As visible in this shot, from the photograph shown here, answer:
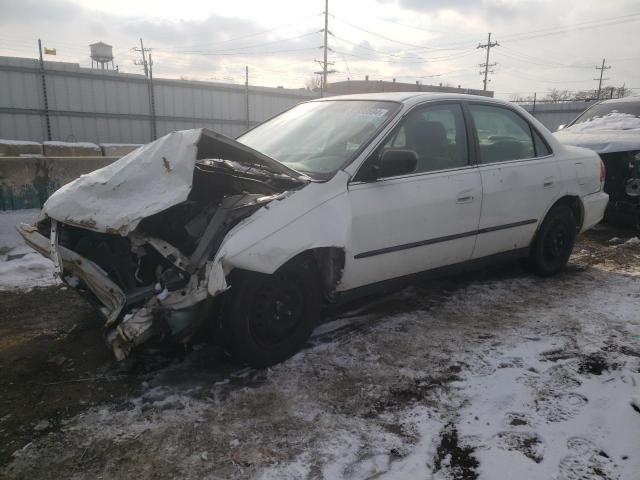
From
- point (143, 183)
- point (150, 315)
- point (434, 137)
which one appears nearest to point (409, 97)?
point (434, 137)

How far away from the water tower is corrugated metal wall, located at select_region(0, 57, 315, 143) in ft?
38.6

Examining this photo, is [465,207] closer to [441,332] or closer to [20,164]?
[441,332]

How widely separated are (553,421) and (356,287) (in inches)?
56.1

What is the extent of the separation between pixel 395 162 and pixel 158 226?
5.15 feet

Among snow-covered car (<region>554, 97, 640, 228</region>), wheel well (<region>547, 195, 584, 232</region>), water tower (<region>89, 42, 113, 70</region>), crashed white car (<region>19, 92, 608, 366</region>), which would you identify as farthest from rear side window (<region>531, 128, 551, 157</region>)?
water tower (<region>89, 42, 113, 70</region>)

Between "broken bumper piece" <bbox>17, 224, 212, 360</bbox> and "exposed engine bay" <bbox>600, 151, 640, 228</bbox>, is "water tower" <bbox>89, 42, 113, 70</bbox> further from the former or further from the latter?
"broken bumper piece" <bbox>17, 224, 212, 360</bbox>

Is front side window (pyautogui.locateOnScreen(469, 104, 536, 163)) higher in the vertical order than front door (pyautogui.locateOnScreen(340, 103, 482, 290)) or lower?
higher

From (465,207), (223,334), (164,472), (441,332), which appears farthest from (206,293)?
(465,207)

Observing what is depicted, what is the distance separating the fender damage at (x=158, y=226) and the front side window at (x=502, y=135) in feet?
6.13

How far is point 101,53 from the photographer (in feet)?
87.0

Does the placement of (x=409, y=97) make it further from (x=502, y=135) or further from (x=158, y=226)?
(x=158, y=226)

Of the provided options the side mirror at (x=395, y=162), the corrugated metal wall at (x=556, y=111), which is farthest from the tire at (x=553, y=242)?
the corrugated metal wall at (x=556, y=111)

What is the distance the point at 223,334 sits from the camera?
9.49ft

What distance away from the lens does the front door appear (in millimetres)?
3314
